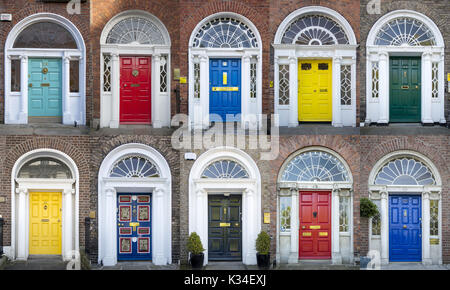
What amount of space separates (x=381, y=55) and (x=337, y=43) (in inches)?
47.3

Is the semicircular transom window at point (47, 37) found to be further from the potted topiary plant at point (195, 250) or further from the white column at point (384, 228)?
the white column at point (384, 228)

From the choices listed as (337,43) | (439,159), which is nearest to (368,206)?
(439,159)

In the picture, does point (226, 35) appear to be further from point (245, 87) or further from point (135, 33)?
point (135, 33)

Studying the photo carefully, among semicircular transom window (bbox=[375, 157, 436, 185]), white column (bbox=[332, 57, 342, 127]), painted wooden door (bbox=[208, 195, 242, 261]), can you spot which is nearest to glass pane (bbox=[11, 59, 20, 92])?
painted wooden door (bbox=[208, 195, 242, 261])

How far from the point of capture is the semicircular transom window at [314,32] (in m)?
12.5

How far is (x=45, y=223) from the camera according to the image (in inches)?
493

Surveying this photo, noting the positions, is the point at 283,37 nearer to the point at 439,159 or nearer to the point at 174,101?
the point at 174,101

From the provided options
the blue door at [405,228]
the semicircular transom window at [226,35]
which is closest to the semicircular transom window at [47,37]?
the semicircular transom window at [226,35]

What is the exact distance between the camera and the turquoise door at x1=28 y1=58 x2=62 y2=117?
12.7 metres

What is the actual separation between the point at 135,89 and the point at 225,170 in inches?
120

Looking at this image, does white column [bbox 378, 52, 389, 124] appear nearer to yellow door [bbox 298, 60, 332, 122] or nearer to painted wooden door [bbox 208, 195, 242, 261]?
yellow door [bbox 298, 60, 332, 122]

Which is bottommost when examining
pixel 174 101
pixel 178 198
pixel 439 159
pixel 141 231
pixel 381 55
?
pixel 141 231

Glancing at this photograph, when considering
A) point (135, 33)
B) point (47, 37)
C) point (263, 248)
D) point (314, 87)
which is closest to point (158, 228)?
point (263, 248)

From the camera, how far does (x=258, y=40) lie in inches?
488
